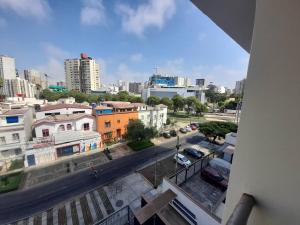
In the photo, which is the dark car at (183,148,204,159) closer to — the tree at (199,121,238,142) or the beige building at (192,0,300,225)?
the tree at (199,121,238,142)

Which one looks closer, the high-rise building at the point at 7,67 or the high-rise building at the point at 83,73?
the high-rise building at the point at 7,67

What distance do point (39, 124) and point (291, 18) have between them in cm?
2072

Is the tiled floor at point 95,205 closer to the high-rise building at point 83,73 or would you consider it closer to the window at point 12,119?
the window at point 12,119

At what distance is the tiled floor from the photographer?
29.8 feet

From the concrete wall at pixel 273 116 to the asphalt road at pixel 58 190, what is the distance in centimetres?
1337

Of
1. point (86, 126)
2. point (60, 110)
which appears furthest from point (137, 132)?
point (60, 110)

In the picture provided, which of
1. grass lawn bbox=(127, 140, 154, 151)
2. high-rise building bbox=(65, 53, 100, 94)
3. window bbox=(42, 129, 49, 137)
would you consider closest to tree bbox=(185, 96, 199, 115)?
grass lawn bbox=(127, 140, 154, 151)

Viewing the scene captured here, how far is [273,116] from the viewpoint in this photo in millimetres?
905

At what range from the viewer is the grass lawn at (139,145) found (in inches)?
747

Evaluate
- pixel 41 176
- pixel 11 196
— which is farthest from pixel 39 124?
pixel 11 196

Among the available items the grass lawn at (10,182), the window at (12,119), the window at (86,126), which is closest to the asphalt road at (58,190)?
the grass lawn at (10,182)

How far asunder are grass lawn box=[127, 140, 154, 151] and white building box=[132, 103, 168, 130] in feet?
14.1

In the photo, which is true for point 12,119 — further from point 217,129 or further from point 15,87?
point 15,87

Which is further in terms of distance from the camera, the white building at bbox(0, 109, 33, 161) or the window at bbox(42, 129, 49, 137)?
the window at bbox(42, 129, 49, 137)
